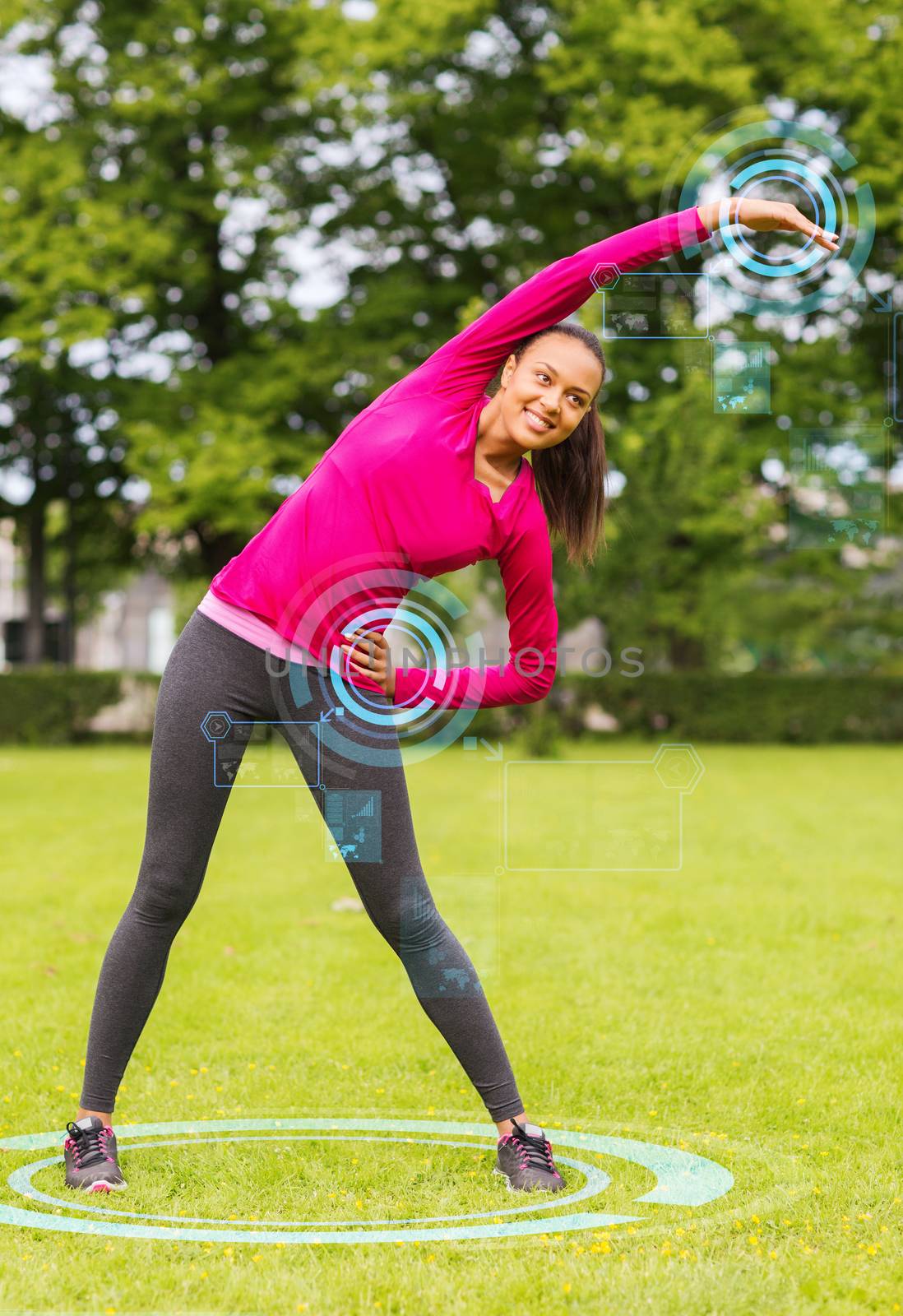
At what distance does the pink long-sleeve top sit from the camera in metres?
3.38

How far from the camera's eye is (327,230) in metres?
25.2

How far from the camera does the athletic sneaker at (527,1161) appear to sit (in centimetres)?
354

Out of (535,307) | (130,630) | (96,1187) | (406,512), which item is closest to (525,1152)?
(96,1187)

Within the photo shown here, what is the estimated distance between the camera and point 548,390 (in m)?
3.46

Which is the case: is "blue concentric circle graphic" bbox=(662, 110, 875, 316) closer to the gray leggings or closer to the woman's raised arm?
the woman's raised arm

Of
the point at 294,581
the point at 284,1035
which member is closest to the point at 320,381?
the point at 284,1035

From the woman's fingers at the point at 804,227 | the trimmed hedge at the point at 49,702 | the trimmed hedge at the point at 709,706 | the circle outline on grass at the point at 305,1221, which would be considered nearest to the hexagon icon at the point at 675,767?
the circle outline on grass at the point at 305,1221

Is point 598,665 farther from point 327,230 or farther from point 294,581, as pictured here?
point 327,230

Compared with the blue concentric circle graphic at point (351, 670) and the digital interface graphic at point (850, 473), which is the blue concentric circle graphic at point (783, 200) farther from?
the blue concentric circle graphic at point (351, 670)

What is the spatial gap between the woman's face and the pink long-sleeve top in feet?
0.21

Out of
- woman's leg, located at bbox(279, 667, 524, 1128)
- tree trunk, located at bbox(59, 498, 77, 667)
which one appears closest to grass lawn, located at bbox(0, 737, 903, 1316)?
woman's leg, located at bbox(279, 667, 524, 1128)

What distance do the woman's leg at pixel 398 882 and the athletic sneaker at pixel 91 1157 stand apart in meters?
0.83

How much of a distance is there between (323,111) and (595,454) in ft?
72.2

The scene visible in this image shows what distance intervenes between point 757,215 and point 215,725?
1699 mm
